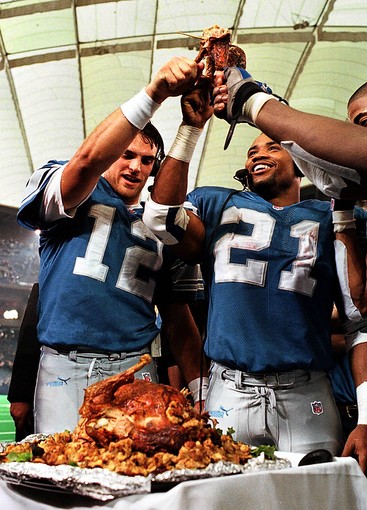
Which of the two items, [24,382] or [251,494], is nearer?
[251,494]

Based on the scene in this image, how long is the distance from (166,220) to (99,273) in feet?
1.09

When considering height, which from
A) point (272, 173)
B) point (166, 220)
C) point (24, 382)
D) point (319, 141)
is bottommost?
point (24, 382)

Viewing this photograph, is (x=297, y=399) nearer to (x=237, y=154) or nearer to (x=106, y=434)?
(x=106, y=434)

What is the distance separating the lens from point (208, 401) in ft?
6.48

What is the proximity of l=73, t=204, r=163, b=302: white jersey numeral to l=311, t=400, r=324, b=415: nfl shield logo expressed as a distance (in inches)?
27.5

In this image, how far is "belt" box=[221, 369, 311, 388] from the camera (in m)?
1.89

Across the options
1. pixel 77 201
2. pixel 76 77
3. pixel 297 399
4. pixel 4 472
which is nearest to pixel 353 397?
pixel 297 399

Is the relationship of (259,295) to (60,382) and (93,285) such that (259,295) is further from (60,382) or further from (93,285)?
(60,382)

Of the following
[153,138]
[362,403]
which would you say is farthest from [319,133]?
[153,138]

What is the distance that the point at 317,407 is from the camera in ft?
6.27

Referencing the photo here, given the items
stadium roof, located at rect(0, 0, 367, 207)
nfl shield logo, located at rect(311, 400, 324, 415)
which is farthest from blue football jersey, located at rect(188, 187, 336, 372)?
stadium roof, located at rect(0, 0, 367, 207)

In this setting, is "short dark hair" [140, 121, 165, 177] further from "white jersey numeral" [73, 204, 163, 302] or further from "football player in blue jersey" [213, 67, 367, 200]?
"football player in blue jersey" [213, 67, 367, 200]

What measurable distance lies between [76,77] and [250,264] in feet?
10.4

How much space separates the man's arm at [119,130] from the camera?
204cm
